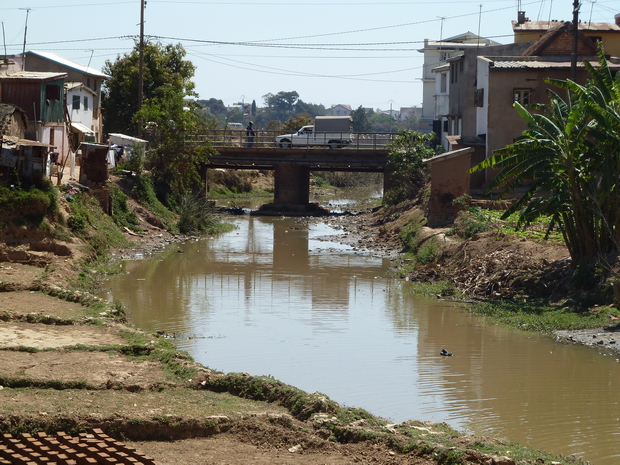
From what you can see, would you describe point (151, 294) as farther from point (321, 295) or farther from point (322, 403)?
point (322, 403)

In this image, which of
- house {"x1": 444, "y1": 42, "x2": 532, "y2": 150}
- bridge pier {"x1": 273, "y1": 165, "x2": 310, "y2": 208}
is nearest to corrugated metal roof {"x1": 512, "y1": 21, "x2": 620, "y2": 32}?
house {"x1": 444, "y1": 42, "x2": 532, "y2": 150}

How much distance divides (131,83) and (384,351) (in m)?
43.3

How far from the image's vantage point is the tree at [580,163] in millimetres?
18906

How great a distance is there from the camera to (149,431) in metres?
9.41

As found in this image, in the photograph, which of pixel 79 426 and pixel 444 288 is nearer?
pixel 79 426

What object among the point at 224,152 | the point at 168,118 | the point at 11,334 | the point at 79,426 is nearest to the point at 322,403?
the point at 79,426

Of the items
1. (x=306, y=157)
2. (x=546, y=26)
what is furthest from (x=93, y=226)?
(x=546, y=26)

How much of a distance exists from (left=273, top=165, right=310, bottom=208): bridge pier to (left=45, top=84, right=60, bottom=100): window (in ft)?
63.7

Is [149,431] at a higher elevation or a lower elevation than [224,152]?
lower

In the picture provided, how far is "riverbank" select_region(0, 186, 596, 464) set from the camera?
886cm

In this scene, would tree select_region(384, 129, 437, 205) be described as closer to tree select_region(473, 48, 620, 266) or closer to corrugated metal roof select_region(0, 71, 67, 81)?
corrugated metal roof select_region(0, 71, 67, 81)

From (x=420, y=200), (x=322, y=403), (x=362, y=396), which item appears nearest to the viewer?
(x=322, y=403)

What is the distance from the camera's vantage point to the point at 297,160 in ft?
158

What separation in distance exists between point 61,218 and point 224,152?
2512 centimetres
